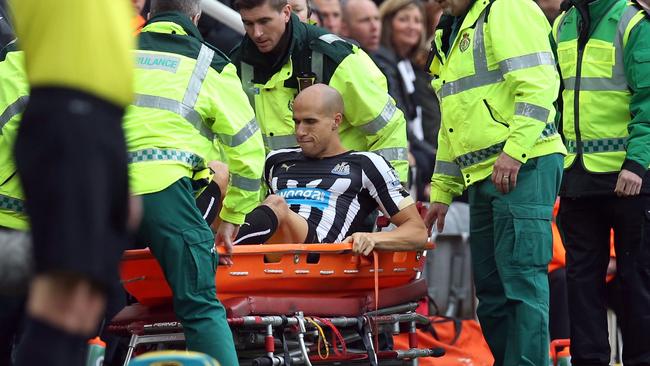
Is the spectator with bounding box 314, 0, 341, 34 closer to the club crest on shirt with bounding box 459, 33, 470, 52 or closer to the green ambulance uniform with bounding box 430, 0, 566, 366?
the green ambulance uniform with bounding box 430, 0, 566, 366

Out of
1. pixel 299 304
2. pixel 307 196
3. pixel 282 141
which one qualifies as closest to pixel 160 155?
pixel 299 304

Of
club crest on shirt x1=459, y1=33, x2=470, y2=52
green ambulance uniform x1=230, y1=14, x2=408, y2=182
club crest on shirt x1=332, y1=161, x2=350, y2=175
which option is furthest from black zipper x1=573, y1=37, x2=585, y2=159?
club crest on shirt x1=332, y1=161, x2=350, y2=175

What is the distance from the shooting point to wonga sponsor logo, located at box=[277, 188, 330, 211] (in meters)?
8.08

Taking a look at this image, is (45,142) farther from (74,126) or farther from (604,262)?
(604,262)

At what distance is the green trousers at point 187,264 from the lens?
252 inches

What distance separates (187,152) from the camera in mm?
6570

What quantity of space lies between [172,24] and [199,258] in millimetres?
1142

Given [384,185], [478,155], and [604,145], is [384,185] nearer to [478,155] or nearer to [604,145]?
[478,155]

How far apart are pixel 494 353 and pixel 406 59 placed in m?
4.72

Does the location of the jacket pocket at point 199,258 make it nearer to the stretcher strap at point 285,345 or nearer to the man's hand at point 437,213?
the stretcher strap at point 285,345

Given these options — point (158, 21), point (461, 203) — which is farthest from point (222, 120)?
point (461, 203)

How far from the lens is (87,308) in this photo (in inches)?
156

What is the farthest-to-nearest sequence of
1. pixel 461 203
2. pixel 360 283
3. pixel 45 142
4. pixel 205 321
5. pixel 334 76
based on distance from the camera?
pixel 461 203
pixel 334 76
pixel 360 283
pixel 205 321
pixel 45 142

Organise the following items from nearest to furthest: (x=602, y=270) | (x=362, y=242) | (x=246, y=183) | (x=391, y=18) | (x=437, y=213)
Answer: (x=246, y=183), (x=362, y=242), (x=602, y=270), (x=437, y=213), (x=391, y=18)
